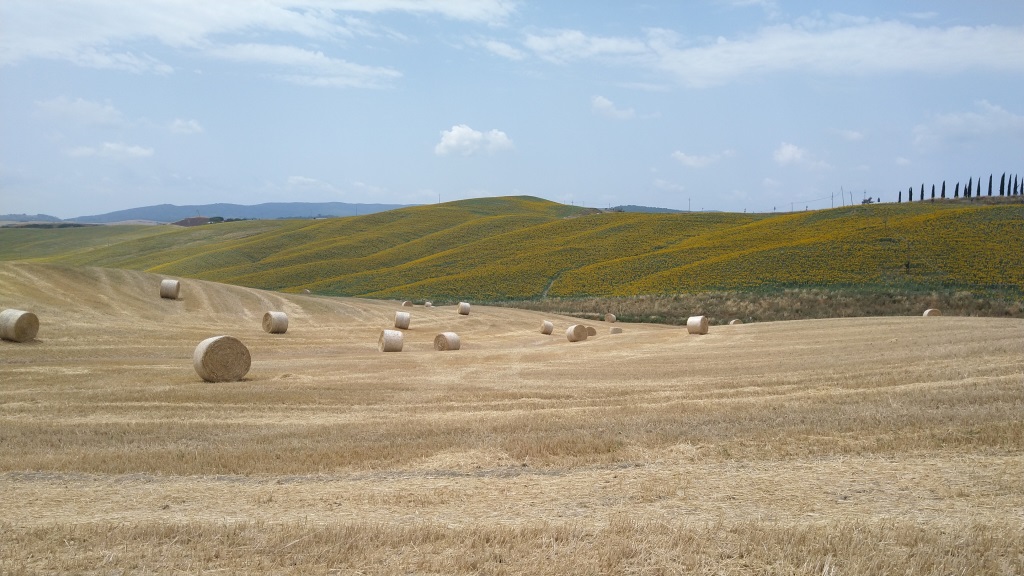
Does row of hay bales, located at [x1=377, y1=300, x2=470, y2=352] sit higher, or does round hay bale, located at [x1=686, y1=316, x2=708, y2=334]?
round hay bale, located at [x1=686, y1=316, x2=708, y2=334]

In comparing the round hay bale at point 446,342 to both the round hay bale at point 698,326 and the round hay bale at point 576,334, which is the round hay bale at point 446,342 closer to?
the round hay bale at point 576,334

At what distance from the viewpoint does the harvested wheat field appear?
23.5ft

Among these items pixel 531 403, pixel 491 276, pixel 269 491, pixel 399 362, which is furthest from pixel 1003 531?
pixel 491 276

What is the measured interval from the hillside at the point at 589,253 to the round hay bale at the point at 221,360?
44103 millimetres

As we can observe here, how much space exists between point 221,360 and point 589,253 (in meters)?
66.2

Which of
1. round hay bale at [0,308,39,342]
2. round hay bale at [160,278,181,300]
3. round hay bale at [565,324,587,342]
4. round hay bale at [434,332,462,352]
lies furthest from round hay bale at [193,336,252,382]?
round hay bale at [160,278,181,300]

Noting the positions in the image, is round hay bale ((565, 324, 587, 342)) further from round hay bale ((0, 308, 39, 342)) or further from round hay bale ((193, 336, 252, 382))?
round hay bale ((0, 308, 39, 342))

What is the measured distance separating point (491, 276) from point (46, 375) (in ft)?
187

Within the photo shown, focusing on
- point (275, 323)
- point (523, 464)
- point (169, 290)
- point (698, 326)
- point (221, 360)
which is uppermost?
point (169, 290)

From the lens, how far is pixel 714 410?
16016mm

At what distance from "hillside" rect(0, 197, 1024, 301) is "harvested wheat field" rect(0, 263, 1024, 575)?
37.4 metres

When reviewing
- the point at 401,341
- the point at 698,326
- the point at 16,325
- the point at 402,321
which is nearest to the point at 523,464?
the point at 401,341

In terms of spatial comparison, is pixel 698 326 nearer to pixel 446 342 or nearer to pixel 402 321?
pixel 446 342

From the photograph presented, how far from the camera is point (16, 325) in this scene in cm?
2677
